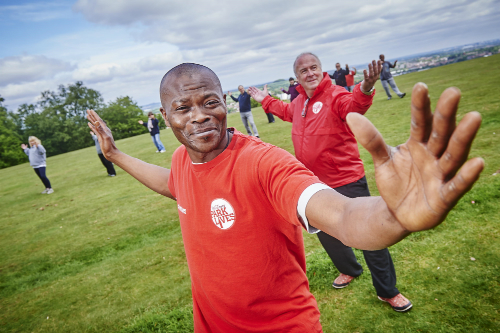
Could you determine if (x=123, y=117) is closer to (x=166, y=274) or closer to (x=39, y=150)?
(x=39, y=150)

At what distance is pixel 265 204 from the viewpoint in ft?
5.07

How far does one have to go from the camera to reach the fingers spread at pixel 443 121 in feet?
2.58

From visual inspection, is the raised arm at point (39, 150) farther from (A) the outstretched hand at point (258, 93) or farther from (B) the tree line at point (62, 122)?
(B) the tree line at point (62, 122)

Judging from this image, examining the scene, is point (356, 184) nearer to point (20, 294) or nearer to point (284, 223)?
point (284, 223)

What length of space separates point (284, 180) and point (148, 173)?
69.3 inches

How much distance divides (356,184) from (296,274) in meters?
2.04

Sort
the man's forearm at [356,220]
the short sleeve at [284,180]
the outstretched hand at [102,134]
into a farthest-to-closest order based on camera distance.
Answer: the outstretched hand at [102,134], the short sleeve at [284,180], the man's forearm at [356,220]

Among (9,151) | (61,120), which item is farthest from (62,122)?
(9,151)

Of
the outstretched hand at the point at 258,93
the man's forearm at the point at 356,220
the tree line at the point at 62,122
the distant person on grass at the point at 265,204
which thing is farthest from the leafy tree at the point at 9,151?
the man's forearm at the point at 356,220

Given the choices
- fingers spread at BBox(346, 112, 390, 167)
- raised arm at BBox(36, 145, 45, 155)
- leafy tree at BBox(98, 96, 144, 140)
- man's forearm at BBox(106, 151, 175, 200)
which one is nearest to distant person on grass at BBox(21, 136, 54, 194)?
raised arm at BBox(36, 145, 45, 155)

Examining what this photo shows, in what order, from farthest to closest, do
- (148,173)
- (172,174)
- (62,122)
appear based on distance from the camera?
(62,122) → (148,173) → (172,174)

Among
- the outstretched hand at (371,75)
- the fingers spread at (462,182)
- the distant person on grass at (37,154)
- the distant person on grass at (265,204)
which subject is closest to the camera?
the fingers spread at (462,182)

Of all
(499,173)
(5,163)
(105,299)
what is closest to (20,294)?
(105,299)

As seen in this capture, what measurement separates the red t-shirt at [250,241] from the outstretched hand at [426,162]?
47cm
